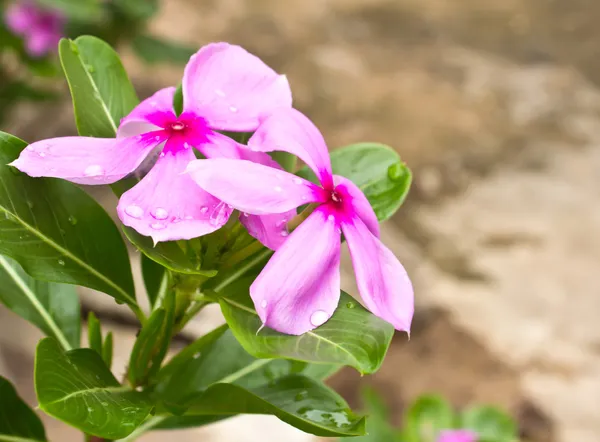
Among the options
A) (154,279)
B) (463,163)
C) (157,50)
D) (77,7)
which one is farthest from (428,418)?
(463,163)

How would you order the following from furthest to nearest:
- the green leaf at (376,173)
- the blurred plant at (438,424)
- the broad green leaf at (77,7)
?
1. the broad green leaf at (77,7)
2. the blurred plant at (438,424)
3. the green leaf at (376,173)

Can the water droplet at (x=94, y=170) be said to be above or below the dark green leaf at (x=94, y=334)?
above

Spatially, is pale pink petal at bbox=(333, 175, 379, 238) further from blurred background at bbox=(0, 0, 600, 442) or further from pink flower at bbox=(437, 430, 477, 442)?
blurred background at bbox=(0, 0, 600, 442)

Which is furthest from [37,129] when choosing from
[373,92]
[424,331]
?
[373,92]

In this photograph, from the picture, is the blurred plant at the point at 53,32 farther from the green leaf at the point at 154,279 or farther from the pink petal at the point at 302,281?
the pink petal at the point at 302,281

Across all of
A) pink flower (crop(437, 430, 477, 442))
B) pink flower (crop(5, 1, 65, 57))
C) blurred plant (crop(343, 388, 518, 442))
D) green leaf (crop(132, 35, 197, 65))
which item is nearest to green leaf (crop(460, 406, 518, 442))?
blurred plant (crop(343, 388, 518, 442))

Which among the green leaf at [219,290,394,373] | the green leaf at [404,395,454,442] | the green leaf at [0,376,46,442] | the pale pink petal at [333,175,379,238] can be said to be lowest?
the green leaf at [0,376,46,442]

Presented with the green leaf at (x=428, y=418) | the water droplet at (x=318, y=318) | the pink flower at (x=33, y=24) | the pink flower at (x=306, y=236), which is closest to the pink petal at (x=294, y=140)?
the pink flower at (x=306, y=236)
